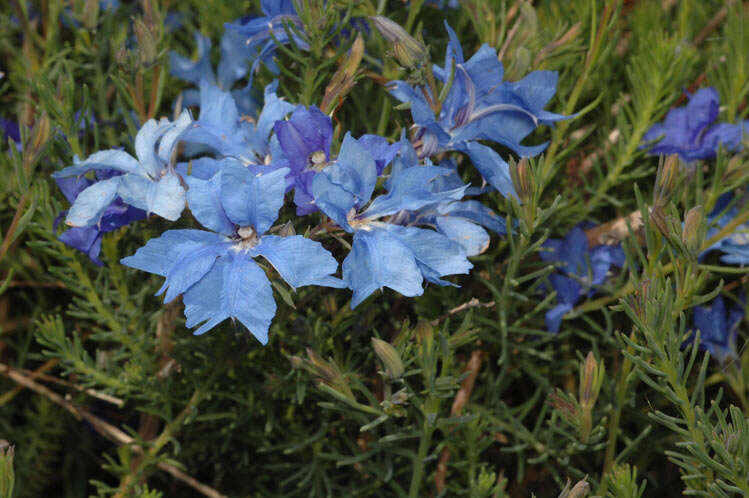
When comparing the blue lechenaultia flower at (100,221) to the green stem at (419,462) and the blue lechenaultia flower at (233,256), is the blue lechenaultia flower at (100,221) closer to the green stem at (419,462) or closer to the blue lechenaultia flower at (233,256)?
the blue lechenaultia flower at (233,256)

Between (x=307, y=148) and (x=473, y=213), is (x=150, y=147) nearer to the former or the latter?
(x=307, y=148)

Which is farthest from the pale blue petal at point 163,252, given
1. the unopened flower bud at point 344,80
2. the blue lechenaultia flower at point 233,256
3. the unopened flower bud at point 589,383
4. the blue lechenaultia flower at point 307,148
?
the unopened flower bud at point 589,383

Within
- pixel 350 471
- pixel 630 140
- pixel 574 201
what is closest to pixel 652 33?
pixel 630 140

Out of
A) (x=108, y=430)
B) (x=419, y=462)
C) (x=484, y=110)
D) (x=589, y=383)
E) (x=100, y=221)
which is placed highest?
(x=484, y=110)

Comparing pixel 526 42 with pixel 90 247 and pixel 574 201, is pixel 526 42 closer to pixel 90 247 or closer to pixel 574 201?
pixel 574 201

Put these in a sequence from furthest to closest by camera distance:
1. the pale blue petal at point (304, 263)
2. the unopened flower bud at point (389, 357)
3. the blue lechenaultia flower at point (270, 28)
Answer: the blue lechenaultia flower at point (270, 28)
the unopened flower bud at point (389, 357)
the pale blue petal at point (304, 263)

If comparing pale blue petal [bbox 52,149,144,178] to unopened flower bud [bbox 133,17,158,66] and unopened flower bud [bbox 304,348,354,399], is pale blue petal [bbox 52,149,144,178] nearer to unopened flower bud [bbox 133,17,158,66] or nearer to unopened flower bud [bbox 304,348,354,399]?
unopened flower bud [bbox 133,17,158,66]

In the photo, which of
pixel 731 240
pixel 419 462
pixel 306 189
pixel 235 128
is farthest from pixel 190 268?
pixel 731 240
